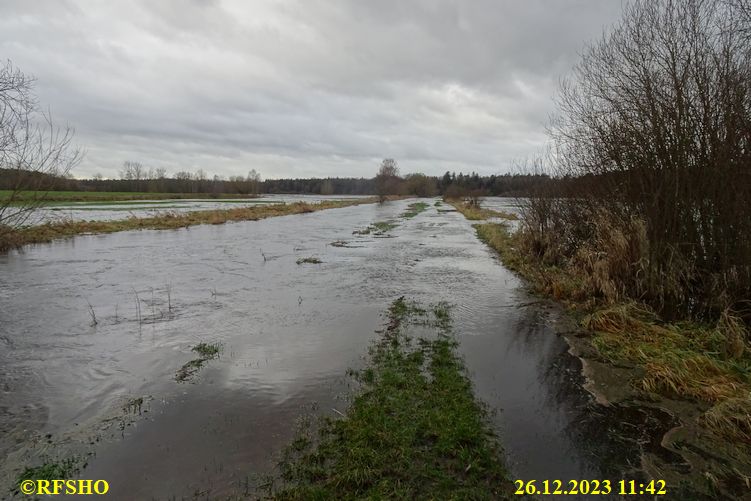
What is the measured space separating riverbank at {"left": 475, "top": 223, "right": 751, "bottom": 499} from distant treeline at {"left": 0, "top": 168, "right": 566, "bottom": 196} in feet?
27.9

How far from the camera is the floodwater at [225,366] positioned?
466 cm

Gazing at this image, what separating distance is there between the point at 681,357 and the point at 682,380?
93 centimetres

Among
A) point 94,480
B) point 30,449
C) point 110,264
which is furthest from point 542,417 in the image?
point 110,264

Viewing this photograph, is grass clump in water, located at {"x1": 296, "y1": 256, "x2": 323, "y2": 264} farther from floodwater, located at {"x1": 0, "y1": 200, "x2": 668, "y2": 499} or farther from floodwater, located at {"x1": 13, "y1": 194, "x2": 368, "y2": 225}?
floodwater, located at {"x1": 13, "y1": 194, "x2": 368, "y2": 225}

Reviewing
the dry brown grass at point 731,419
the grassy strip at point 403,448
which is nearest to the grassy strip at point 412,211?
the grassy strip at point 403,448

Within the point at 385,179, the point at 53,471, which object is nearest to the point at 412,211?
the point at 385,179

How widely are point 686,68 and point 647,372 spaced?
6.48m

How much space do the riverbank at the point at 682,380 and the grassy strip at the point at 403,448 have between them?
6.19 feet

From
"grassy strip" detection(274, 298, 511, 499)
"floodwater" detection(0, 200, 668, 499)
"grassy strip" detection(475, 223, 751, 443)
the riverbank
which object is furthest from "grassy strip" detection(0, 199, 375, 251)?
"grassy strip" detection(475, 223, 751, 443)

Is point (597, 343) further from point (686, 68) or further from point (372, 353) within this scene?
point (686, 68)

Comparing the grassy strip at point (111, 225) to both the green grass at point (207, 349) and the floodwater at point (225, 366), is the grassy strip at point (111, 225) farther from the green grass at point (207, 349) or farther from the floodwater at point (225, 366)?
the green grass at point (207, 349)

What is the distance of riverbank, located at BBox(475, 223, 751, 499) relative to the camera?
4387mm

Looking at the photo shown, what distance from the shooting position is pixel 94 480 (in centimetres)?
430

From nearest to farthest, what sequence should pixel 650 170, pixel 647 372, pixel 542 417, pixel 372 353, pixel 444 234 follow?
pixel 542 417 < pixel 647 372 < pixel 372 353 < pixel 650 170 < pixel 444 234
